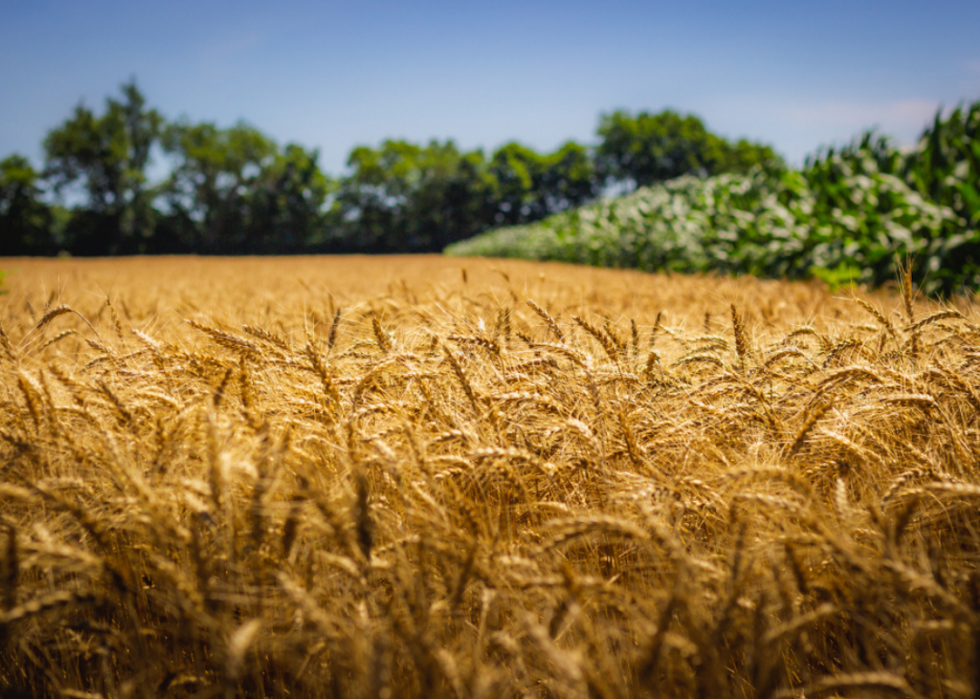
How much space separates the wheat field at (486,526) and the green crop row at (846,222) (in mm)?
1000

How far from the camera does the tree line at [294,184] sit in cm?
3950

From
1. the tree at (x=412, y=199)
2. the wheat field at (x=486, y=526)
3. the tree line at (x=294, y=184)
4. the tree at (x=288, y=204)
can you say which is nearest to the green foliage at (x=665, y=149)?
the tree line at (x=294, y=184)

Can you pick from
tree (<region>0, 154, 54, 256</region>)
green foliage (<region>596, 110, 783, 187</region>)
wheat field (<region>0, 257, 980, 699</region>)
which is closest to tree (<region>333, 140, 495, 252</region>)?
green foliage (<region>596, 110, 783, 187</region>)

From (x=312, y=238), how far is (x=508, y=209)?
19557mm

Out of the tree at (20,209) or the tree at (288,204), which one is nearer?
the tree at (20,209)

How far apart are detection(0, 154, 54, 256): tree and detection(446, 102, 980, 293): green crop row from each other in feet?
139

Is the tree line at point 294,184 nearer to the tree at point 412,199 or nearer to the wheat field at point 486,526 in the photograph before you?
the tree at point 412,199

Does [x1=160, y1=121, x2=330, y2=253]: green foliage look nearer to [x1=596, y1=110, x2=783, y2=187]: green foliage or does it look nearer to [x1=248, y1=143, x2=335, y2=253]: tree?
[x1=248, y1=143, x2=335, y2=253]: tree

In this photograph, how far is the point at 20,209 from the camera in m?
35.8

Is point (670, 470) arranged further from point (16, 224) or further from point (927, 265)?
point (16, 224)

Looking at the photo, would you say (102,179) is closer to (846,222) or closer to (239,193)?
(239,193)

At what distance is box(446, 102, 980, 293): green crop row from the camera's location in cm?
455

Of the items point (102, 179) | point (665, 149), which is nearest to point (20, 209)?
point (102, 179)

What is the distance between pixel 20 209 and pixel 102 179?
6.31 metres
